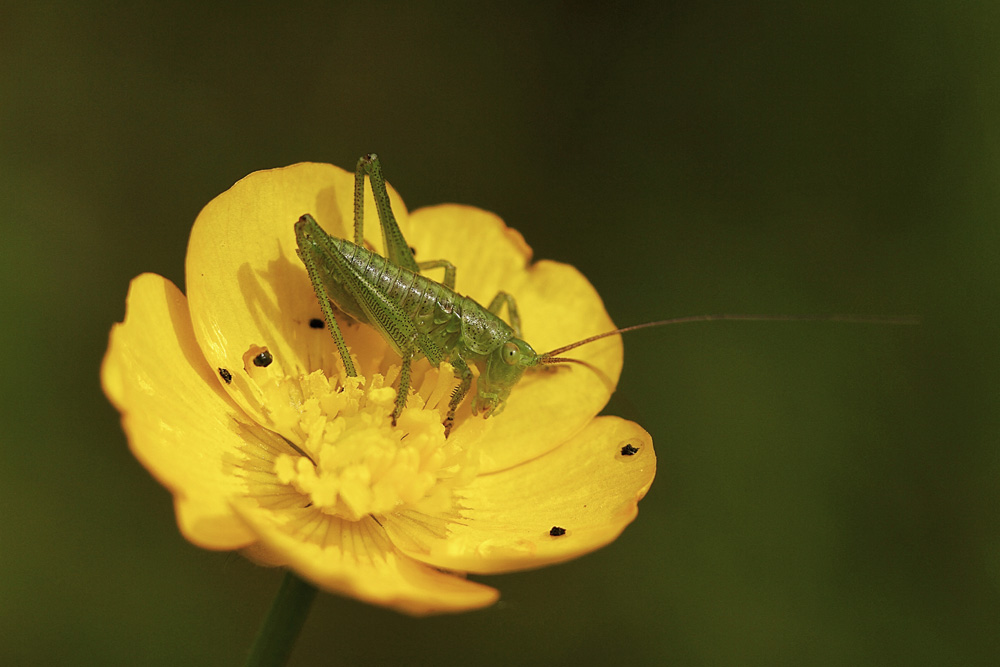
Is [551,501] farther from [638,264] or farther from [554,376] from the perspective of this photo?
[638,264]

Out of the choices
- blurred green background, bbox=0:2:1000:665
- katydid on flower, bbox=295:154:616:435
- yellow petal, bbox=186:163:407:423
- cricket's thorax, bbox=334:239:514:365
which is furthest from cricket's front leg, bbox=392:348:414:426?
blurred green background, bbox=0:2:1000:665

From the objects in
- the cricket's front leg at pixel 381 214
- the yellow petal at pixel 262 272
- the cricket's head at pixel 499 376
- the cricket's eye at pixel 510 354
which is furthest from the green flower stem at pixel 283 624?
the cricket's front leg at pixel 381 214

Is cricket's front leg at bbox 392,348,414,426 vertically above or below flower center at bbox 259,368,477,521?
above

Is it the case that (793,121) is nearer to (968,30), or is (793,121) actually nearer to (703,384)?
(968,30)

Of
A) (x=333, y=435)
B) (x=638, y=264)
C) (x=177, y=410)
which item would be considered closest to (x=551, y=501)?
(x=333, y=435)

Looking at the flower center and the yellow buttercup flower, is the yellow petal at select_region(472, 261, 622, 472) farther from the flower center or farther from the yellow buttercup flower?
the flower center

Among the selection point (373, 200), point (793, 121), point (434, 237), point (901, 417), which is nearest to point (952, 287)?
point (901, 417)

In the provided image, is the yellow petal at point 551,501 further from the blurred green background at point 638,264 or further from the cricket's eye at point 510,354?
the blurred green background at point 638,264
